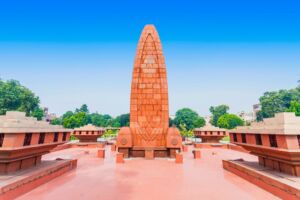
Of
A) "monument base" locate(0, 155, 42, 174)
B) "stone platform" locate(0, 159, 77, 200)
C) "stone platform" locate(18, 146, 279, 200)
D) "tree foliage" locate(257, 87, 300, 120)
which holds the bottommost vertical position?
"stone platform" locate(18, 146, 279, 200)

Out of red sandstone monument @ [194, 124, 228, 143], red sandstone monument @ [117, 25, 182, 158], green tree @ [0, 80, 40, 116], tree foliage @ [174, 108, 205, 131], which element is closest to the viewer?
red sandstone monument @ [117, 25, 182, 158]

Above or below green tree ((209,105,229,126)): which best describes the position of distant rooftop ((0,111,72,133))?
below

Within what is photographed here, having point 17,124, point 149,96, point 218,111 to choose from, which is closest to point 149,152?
point 149,96

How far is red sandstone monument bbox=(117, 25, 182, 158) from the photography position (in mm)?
12734

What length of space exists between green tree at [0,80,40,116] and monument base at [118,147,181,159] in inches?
1430

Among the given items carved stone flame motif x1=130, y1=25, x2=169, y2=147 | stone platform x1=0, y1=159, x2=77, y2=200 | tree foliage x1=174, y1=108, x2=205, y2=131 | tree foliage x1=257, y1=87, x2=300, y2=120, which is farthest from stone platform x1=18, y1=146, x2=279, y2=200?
tree foliage x1=174, y1=108, x2=205, y2=131

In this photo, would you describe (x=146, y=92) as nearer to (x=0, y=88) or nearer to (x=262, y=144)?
(x=262, y=144)

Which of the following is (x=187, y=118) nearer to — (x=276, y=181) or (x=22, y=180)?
(x=276, y=181)

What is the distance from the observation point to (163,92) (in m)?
14.0

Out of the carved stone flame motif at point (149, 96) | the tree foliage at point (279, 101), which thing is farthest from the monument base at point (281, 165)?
the tree foliage at point (279, 101)

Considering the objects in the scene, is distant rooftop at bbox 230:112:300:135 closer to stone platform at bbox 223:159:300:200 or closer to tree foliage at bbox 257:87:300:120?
stone platform at bbox 223:159:300:200

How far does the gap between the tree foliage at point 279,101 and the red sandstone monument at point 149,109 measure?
4966 cm

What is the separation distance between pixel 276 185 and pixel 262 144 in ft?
5.54

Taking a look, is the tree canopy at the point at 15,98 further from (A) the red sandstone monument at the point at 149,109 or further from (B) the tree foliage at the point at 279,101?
(B) the tree foliage at the point at 279,101
